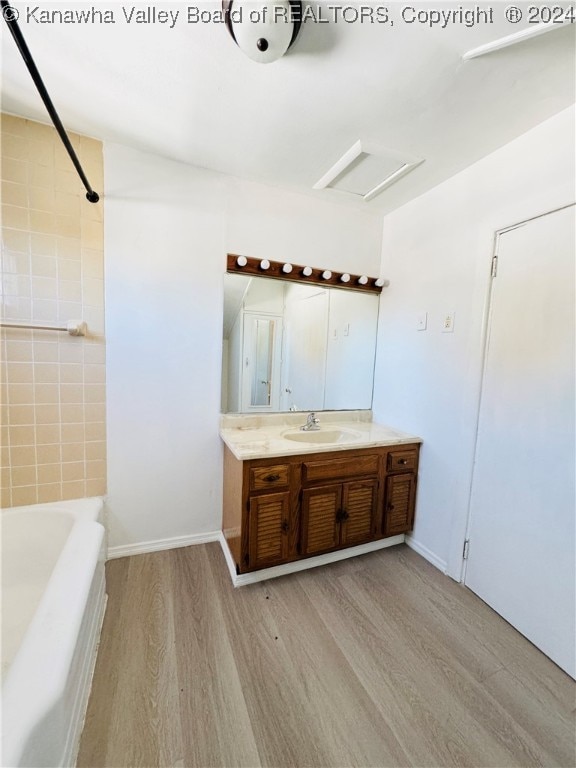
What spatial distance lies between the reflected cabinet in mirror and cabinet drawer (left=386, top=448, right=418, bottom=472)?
56 cm

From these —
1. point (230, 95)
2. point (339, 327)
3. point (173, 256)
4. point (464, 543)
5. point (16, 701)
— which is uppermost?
point (230, 95)

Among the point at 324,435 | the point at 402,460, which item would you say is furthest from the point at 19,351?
the point at 402,460

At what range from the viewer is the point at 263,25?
98 cm

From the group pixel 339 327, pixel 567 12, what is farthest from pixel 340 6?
Result: pixel 339 327

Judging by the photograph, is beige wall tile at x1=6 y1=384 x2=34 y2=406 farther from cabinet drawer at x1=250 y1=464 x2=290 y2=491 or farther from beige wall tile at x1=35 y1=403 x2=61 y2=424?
cabinet drawer at x1=250 y1=464 x2=290 y2=491

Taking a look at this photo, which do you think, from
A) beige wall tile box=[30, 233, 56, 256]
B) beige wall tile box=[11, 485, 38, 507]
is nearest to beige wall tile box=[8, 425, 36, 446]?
beige wall tile box=[11, 485, 38, 507]

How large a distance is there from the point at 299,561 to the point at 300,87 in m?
2.41

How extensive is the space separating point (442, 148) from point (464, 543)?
2.19 metres

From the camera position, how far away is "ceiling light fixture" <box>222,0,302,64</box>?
3.07 feet

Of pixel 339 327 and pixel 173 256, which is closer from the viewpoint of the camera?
pixel 173 256

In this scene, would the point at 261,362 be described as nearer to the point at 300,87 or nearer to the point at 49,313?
the point at 49,313

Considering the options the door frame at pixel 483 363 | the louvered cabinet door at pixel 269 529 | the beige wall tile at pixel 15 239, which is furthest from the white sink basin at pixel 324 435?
the beige wall tile at pixel 15 239

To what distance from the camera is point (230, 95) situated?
52.1 inches

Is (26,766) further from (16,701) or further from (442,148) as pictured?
(442,148)
